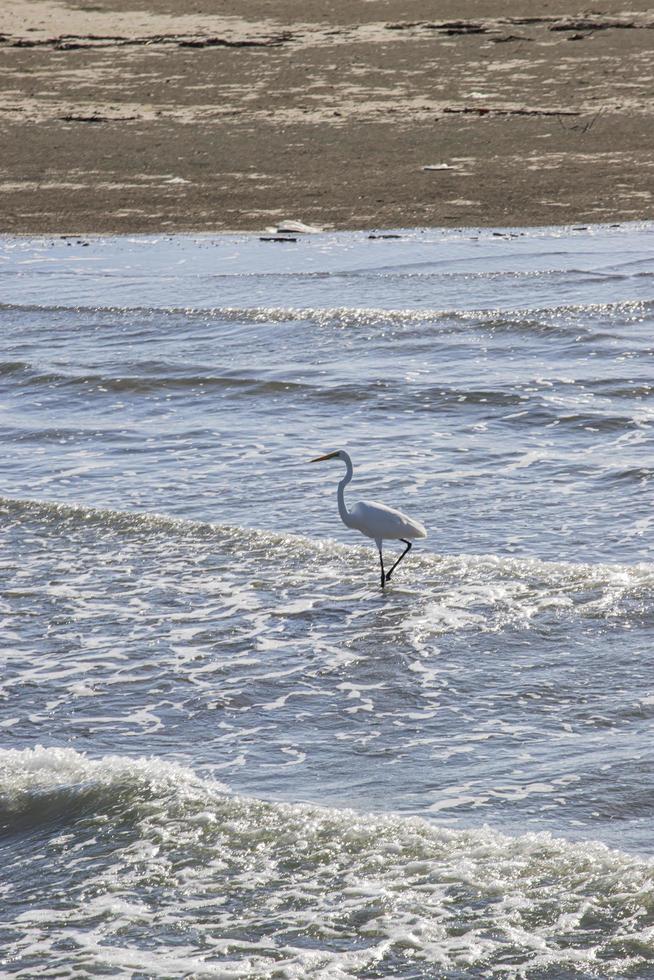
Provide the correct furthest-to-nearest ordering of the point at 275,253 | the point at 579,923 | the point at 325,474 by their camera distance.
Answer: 1. the point at 275,253
2. the point at 325,474
3. the point at 579,923

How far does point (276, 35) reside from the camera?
35.6 m

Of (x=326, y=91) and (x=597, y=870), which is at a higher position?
(x=326, y=91)

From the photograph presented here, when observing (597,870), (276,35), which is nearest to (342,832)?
(597,870)

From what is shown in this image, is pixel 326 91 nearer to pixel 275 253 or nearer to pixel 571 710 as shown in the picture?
pixel 275 253

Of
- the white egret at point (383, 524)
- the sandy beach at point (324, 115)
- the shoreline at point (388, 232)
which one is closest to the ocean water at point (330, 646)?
the white egret at point (383, 524)

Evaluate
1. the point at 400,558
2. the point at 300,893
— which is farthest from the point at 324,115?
the point at 300,893

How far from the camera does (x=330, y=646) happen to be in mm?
9391

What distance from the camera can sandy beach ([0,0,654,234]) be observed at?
76.6 ft

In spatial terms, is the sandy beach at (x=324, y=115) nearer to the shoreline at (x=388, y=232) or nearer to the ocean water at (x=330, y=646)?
the shoreline at (x=388, y=232)

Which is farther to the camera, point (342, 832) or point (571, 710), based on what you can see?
point (571, 710)

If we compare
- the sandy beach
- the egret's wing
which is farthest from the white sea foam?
the sandy beach

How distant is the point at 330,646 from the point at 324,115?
20877mm

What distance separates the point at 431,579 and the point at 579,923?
428 centimetres

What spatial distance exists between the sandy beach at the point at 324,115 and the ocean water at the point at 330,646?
18.1ft
